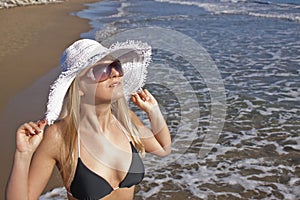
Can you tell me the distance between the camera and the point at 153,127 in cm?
273

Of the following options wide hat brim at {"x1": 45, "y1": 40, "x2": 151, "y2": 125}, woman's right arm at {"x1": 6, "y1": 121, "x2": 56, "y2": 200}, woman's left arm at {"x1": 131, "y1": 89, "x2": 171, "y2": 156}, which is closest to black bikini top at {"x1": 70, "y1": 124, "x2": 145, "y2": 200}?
woman's right arm at {"x1": 6, "y1": 121, "x2": 56, "y2": 200}

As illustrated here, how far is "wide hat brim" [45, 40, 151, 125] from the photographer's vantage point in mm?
2312

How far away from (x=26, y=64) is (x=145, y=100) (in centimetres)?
768

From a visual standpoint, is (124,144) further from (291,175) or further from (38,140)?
(291,175)

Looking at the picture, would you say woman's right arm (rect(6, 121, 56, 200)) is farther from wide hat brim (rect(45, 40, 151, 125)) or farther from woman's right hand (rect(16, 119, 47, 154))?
wide hat brim (rect(45, 40, 151, 125))

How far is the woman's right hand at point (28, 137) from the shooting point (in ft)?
6.79

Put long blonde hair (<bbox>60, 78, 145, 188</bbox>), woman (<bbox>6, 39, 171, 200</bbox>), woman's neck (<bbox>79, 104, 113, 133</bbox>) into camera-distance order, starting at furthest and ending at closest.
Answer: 1. woman's neck (<bbox>79, 104, 113, 133</bbox>)
2. long blonde hair (<bbox>60, 78, 145, 188</bbox>)
3. woman (<bbox>6, 39, 171, 200</bbox>)

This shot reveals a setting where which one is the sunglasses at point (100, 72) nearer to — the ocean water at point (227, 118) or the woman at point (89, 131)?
the woman at point (89, 131)

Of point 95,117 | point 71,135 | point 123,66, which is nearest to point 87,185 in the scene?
point 71,135

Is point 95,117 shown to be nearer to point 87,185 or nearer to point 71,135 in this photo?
point 71,135

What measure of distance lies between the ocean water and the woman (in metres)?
1.07

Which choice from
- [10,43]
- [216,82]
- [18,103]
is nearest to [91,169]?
[18,103]

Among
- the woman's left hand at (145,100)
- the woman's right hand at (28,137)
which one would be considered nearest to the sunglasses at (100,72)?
the woman's left hand at (145,100)

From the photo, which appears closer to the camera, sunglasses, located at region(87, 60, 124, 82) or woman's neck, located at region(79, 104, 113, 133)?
sunglasses, located at region(87, 60, 124, 82)
